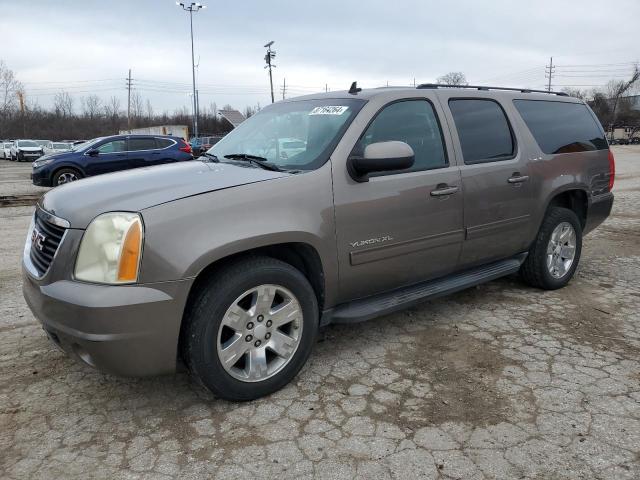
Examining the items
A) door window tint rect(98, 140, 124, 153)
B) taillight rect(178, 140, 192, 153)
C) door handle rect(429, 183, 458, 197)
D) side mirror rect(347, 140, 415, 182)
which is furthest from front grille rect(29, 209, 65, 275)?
taillight rect(178, 140, 192, 153)

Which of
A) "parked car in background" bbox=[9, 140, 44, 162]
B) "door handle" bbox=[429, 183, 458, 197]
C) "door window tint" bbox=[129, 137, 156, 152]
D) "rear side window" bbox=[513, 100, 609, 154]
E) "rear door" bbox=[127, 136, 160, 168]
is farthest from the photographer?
"parked car in background" bbox=[9, 140, 44, 162]

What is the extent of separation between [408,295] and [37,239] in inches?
92.7

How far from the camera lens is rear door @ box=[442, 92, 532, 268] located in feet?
12.4

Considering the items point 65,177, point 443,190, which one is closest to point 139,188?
point 443,190

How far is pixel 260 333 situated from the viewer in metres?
2.79

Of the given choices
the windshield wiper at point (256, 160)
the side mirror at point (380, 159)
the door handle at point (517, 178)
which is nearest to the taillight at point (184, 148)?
the windshield wiper at point (256, 160)

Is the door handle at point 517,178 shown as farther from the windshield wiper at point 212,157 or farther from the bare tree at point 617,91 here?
the bare tree at point 617,91

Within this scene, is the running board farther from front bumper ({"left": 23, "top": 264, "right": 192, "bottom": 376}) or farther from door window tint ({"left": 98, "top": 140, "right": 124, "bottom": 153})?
door window tint ({"left": 98, "top": 140, "right": 124, "bottom": 153})

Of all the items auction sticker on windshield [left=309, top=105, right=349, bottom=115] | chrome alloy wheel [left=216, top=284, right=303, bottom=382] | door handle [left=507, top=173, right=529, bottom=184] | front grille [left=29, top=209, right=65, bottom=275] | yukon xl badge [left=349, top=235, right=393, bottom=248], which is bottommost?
chrome alloy wheel [left=216, top=284, right=303, bottom=382]

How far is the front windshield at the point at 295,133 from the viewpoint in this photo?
3.20 meters

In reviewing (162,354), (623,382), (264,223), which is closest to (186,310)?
(162,354)

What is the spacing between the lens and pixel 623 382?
118 inches

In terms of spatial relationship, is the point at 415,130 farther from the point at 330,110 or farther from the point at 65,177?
the point at 65,177

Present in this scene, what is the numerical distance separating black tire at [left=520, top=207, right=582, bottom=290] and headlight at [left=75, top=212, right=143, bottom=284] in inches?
138
